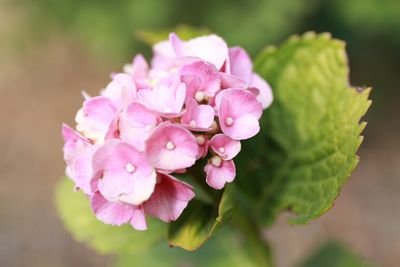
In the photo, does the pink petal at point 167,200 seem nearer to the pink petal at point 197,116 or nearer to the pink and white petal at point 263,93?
the pink petal at point 197,116

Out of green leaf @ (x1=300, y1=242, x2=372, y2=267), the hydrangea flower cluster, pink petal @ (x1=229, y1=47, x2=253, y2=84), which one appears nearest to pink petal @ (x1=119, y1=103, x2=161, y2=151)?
the hydrangea flower cluster

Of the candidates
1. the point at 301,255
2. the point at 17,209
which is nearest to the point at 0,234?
the point at 17,209

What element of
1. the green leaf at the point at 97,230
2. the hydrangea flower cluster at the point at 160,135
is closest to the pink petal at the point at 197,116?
the hydrangea flower cluster at the point at 160,135

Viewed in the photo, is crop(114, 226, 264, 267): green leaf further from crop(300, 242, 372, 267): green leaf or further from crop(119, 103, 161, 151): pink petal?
crop(119, 103, 161, 151): pink petal

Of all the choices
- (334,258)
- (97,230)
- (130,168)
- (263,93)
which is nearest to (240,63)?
(263,93)

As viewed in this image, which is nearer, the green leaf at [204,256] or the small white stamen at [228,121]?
the small white stamen at [228,121]

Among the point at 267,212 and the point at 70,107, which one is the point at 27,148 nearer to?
the point at 70,107
